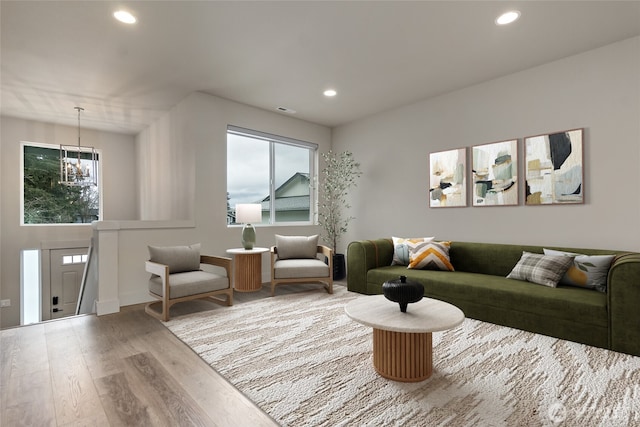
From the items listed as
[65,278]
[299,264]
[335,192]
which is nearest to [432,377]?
[299,264]

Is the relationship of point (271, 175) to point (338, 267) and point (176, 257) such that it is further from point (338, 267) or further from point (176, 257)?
point (176, 257)

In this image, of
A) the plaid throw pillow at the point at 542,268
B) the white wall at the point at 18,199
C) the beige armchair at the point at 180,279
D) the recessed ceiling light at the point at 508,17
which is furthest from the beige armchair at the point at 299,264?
the white wall at the point at 18,199

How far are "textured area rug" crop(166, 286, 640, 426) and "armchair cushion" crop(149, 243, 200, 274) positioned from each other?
744mm

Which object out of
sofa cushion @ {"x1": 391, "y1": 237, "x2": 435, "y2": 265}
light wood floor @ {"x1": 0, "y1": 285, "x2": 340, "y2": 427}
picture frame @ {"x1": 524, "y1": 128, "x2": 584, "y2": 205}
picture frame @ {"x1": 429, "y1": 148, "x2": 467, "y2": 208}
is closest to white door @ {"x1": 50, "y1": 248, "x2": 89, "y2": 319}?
light wood floor @ {"x1": 0, "y1": 285, "x2": 340, "y2": 427}

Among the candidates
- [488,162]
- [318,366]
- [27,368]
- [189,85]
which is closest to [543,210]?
[488,162]

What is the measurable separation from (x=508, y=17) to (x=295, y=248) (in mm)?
3499

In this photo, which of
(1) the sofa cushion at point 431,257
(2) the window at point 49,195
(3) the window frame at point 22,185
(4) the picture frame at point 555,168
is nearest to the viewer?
(4) the picture frame at point 555,168

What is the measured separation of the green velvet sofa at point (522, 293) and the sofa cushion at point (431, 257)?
0.12 m

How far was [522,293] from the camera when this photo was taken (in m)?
2.81

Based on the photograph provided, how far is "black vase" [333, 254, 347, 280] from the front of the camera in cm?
522

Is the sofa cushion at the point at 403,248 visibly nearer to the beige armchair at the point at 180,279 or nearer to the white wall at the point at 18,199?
the beige armchair at the point at 180,279

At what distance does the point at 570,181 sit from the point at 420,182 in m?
1.76

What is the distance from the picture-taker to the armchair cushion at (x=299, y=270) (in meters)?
4.12

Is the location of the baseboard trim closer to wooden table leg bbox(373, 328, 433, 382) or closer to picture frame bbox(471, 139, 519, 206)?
wooden table leg bbox(373, 328, 433, 382)
